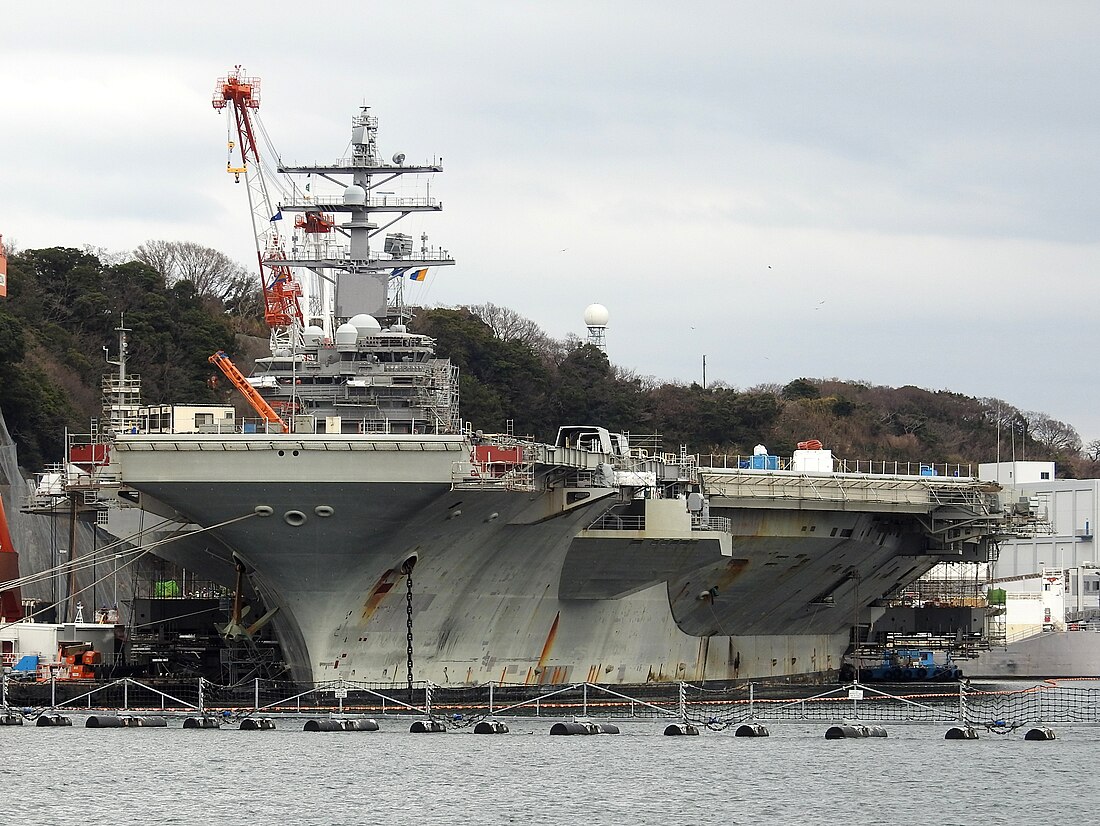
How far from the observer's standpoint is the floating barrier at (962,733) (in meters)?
41.2

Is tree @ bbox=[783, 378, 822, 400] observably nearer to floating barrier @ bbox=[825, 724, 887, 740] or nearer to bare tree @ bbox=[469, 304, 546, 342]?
bare tree @ bbox=[469, 304, 546, 342]

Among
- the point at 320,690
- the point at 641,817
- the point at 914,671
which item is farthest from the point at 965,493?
the point at 641,817

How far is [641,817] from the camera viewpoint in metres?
30.0

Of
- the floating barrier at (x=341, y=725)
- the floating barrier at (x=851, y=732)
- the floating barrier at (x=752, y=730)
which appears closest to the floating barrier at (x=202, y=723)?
the floating barrier at (x=341, y=725)

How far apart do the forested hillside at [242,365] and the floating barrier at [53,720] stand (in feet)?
92.4

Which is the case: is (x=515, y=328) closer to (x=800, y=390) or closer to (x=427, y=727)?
(x=800, y=390)

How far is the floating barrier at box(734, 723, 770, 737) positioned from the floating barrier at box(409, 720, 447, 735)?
5.68m

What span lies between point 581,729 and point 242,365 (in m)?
45.5

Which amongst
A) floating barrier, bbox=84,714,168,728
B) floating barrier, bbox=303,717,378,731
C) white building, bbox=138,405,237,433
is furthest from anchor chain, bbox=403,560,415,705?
floating barrier, bbox=84,714,168,728

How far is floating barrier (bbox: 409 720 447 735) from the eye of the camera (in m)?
40.5

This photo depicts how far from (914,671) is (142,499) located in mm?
29201

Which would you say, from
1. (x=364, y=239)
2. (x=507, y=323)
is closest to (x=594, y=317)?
(x=364, y=239)

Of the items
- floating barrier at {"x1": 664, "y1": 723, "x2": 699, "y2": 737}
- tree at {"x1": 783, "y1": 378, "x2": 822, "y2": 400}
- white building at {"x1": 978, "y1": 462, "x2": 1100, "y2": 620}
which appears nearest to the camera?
floating barrier at {"x1": 664, "y1": 723, "x2": 699, "y2": 737}

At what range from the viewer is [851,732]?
4197 cm
